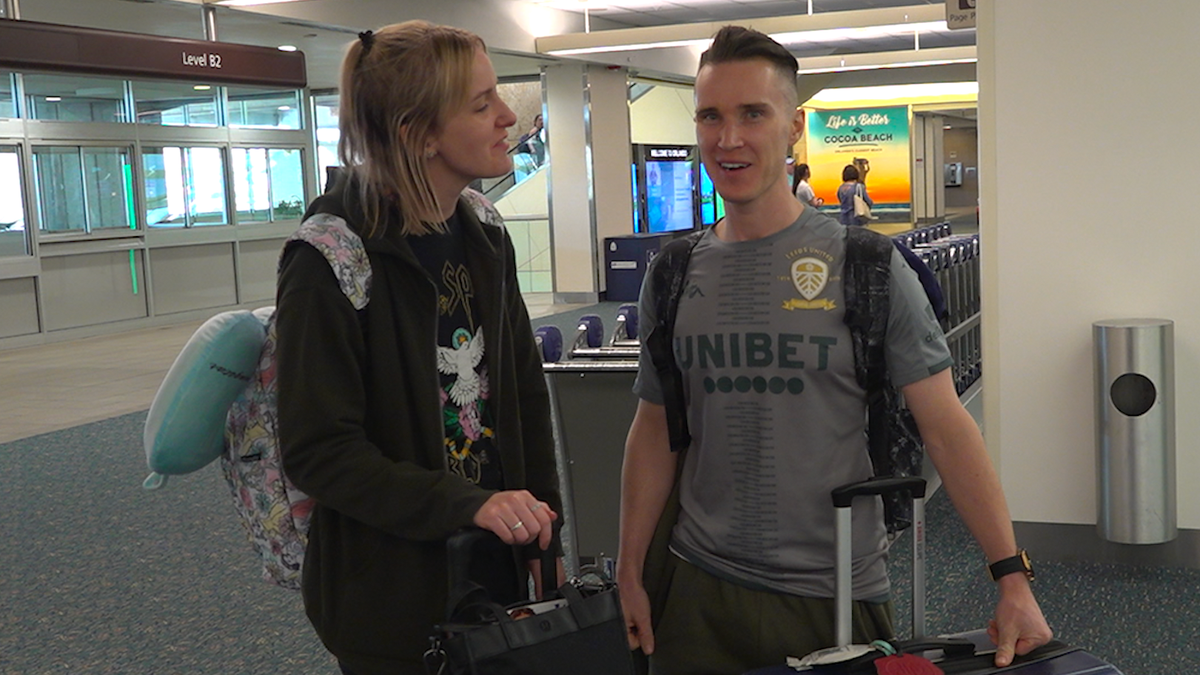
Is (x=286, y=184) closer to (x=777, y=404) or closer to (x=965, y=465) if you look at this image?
(x=777, y=404)

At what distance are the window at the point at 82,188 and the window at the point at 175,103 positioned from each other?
2.94 feet

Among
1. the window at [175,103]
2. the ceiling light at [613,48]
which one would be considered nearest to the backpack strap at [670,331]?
the ceiling light at [613,48]

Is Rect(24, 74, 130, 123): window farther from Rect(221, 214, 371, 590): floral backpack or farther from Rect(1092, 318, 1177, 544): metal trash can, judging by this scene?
Rect(221, 214, 371, 590): floral backpack

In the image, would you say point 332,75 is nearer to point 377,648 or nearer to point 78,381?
point 78,381

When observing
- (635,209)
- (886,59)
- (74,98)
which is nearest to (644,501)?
(74,98)

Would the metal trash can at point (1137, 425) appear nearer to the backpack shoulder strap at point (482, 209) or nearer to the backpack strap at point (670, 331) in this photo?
the backpack strap at point (670, 331)

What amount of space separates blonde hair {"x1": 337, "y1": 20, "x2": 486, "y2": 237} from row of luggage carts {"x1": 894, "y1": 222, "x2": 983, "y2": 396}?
4648mm

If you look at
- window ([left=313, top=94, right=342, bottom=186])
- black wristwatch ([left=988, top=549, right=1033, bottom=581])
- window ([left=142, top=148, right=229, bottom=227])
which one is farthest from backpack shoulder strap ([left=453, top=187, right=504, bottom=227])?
window ([left=313, top=94, right=342, bottom=186])

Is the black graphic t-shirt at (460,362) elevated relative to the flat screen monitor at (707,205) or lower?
lower

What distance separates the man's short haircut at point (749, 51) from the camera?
1.70 m

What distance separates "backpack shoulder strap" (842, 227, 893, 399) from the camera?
1.64 metres

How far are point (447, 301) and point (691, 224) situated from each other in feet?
60.3

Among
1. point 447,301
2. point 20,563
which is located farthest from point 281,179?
point 447,301

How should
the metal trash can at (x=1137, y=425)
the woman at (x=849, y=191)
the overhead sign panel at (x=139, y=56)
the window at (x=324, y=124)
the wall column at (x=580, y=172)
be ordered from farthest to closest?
the window at (x=324, y=124), the woman at (x=849, y=191), the wall column at (x=580, y=172), the overhead sign panel at (x=139, y=56), the metal trash can at (x=1137, y=425)
